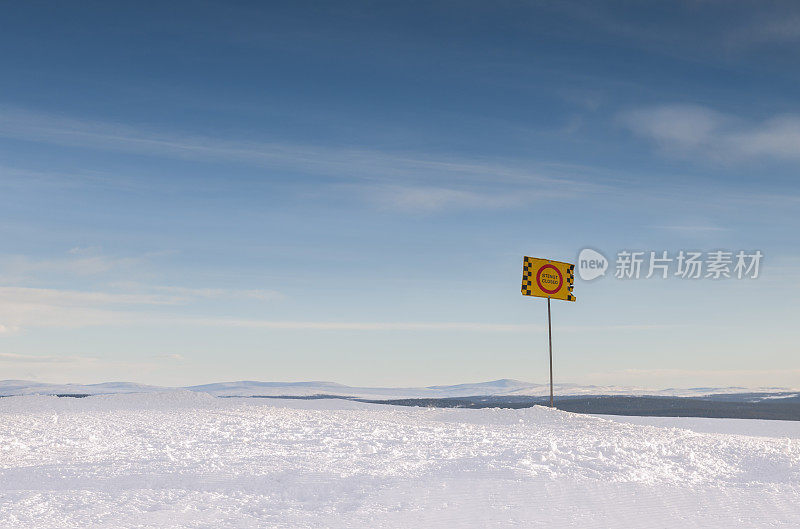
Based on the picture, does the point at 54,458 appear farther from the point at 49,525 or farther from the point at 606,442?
the point at 606,442

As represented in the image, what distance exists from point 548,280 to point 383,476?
431 inches

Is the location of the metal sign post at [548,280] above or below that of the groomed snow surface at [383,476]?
→ above

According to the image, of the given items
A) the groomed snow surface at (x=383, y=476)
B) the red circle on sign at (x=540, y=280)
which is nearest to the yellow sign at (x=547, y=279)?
the red circle on sign at (x=540, y=280)

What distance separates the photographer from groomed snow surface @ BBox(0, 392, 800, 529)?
5898 millimetres

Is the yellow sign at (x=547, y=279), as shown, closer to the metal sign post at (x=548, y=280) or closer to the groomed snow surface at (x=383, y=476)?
the metal sign post at (x=548, y=280)

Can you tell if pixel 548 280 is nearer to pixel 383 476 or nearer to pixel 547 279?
pixel 547 279

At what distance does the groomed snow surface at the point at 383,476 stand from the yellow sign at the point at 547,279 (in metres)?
5.59

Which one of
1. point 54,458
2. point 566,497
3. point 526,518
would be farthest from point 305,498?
point 54,458

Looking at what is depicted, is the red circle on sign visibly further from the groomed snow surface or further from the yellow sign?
the groomed snow surface

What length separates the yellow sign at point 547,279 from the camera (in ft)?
55.7

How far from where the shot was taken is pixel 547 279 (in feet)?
56.2

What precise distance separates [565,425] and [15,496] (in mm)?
8950

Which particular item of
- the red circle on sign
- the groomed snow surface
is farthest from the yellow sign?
the groomed snow surface

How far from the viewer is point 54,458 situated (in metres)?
8.62
